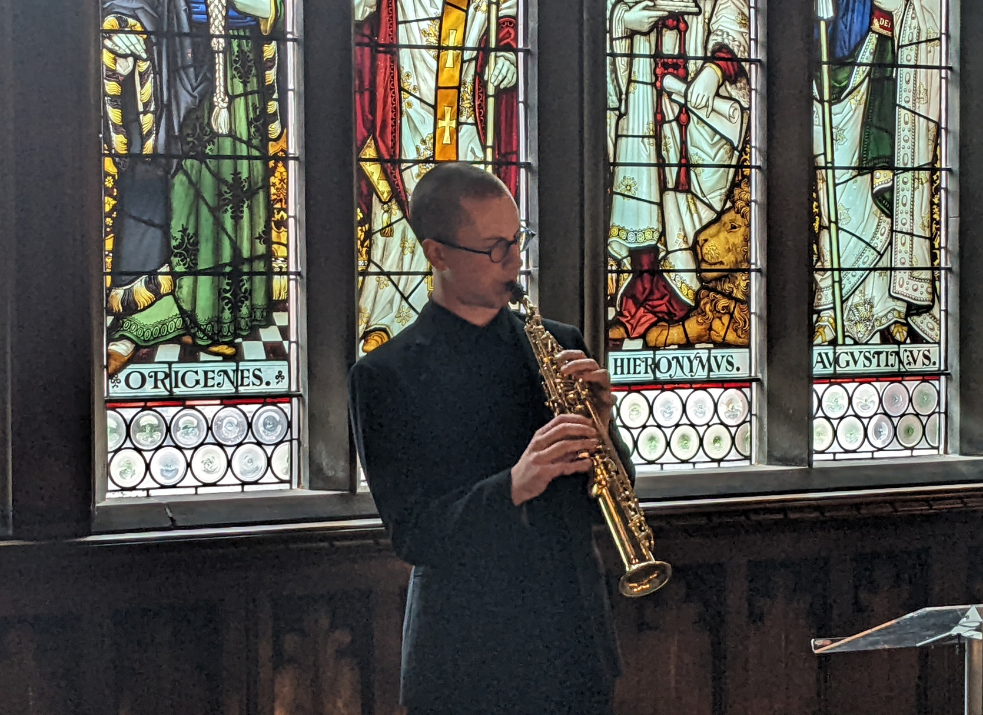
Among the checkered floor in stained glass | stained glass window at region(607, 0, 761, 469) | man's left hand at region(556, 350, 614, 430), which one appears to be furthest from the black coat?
stained glass window at region(607, 0, 761, 469)

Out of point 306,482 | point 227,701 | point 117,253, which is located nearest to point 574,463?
point 306,482

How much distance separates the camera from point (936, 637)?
182 cm

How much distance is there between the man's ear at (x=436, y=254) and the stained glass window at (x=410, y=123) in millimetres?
522

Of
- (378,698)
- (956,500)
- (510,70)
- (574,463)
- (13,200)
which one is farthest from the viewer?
(956,500)

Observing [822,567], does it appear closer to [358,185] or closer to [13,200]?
[358,185]

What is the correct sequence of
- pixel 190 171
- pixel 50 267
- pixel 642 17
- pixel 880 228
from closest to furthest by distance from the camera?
1. pixel 50 267
2. pixel 190 171
3. pixel 642 17
4. pixel 880 228

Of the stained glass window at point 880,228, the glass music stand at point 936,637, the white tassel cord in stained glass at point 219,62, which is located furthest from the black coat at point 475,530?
the stained glass window at point 880,228

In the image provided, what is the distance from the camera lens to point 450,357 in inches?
117

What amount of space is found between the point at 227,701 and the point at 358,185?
167 centimetres

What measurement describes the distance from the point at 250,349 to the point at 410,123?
2.97ft

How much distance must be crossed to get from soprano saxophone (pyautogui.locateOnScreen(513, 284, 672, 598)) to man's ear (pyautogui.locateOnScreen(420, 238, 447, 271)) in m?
0.22

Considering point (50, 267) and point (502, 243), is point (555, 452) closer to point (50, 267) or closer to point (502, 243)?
point (502, 243)

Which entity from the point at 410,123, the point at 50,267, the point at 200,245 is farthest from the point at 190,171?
the point at 410,123

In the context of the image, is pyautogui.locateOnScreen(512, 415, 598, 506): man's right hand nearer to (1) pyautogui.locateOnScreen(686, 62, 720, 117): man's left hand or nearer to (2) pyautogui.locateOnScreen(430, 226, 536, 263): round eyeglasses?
(2) pyautogui.locateOnScreen(430, 226, 536, 263): round eyeglasses
